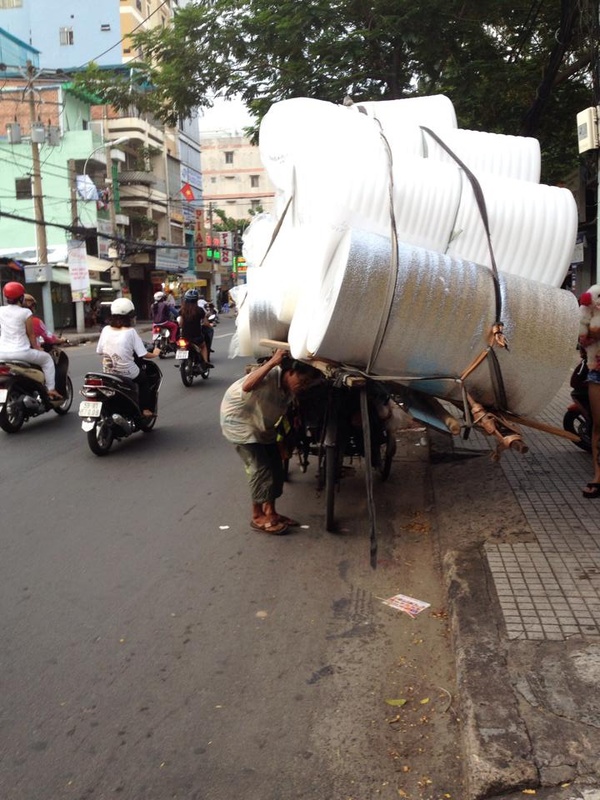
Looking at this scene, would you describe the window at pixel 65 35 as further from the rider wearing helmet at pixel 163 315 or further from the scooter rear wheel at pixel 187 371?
the scooter rear wheel at pixel 187 371

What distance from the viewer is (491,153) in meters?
5.27

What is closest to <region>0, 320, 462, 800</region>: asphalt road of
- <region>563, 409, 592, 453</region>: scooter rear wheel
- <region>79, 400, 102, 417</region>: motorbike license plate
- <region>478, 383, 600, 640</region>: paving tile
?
<region>478, 383, 600, 640</region>: paving tile

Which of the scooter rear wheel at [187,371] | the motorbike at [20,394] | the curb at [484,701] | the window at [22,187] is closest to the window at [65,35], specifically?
the window at [22,187]

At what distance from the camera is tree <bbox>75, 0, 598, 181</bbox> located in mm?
10414

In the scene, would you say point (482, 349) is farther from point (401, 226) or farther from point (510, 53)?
point (510, 53)

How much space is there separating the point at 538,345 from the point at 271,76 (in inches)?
346

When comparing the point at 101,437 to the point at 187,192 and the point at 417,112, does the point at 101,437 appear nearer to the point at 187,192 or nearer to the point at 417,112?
the point at 417,112

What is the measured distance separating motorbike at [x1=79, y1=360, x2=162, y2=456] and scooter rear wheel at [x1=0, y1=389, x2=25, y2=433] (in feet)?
4.08

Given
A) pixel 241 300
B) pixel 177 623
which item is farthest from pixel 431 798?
pixel 241 300

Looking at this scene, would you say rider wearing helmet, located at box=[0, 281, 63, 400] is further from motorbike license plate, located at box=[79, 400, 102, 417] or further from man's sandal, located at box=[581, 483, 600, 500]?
man's sandal, located at box=[581, 483, 600, 500]

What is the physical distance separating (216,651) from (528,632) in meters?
1.43

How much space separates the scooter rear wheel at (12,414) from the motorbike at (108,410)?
1243mm

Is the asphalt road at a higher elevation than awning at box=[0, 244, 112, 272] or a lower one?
lower

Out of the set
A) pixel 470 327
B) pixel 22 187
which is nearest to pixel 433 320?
pixel 470 327
